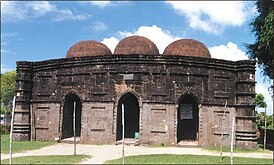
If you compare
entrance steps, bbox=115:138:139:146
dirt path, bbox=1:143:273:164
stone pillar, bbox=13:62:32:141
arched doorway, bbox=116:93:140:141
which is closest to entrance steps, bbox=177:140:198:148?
dirt path, bbox=1:143:273:164

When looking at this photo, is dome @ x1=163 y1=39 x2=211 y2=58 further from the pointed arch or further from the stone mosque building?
the pointed arch

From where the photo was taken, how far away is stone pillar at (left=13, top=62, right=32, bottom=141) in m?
19.2

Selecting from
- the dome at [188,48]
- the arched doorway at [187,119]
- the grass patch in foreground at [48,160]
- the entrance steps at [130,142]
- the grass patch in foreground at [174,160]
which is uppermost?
the dome at [188,48]

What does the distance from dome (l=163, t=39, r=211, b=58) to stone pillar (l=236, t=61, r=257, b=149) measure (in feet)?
8.21

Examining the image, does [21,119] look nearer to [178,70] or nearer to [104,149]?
[104,149]

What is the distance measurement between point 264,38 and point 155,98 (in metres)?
7.04

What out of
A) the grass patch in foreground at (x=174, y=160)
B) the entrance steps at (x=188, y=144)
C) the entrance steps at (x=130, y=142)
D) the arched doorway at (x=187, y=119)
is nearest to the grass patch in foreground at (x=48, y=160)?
the grass patch in foreground at (x=174, y=160)

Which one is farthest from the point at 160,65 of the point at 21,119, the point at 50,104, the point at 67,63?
the point at 21,119

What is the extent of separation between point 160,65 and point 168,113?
2602 millimetres

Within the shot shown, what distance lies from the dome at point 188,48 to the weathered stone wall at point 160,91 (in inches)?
73.8

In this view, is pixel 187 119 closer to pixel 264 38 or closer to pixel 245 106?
pixel 245 106

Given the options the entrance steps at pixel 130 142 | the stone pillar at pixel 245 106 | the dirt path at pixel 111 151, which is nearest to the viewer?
the dirt path at pixel 111 151

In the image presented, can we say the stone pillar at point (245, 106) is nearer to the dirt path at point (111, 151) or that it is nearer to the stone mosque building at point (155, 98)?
the stone mosque building at point (155, 98)

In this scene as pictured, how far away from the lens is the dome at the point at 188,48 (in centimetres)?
1935
